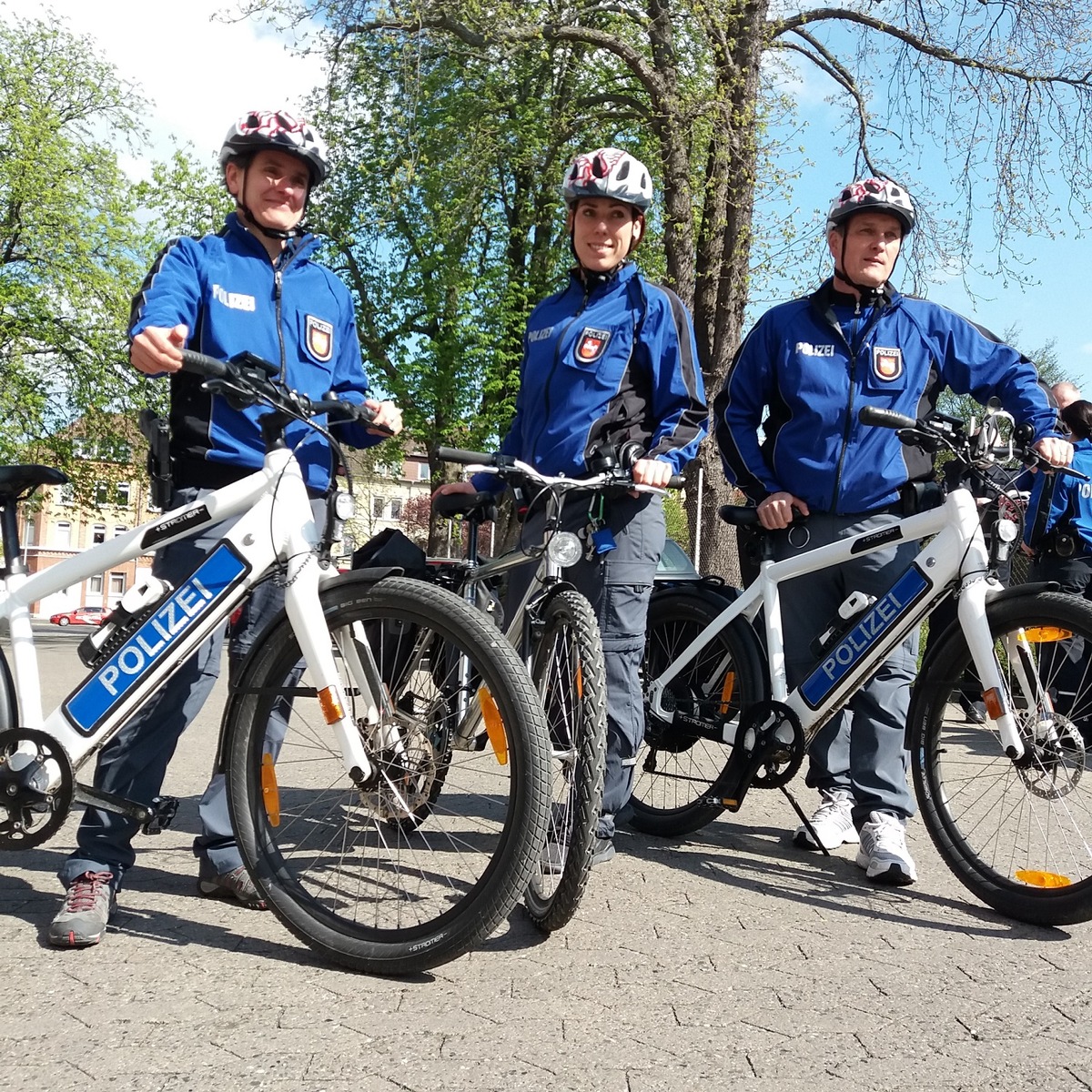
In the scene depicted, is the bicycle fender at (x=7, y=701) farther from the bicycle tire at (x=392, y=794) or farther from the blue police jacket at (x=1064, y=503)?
the blue police jacket at (x=1064, y=503)

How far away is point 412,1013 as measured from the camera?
2557mm

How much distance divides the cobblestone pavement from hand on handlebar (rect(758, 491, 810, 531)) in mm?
1271

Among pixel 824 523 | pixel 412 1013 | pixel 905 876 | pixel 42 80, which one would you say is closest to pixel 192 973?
pixel 412 1013

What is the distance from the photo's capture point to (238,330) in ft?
11.6

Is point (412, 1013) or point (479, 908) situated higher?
point (479, 908)

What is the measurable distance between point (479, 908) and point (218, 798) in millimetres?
1148

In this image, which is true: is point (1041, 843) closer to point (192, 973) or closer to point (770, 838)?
point (770, 838)

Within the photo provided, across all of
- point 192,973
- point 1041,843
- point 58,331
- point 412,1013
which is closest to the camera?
point 412,1013

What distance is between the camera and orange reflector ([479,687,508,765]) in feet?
9.16

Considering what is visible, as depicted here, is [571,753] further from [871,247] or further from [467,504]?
[871,247]

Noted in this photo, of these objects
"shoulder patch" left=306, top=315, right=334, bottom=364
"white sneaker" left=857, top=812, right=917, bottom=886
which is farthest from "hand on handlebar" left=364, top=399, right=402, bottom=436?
"white sneaker" left=857, top=812, right=917, bottom=886

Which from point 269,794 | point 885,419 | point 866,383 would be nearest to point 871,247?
point 866,383

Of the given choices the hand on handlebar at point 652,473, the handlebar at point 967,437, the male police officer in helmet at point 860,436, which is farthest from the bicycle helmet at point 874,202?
the hand on handlebar at point 652,473

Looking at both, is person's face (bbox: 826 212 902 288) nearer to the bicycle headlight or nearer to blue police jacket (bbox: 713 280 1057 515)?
blue police jacket (bbox: 713 280 1057 515)
